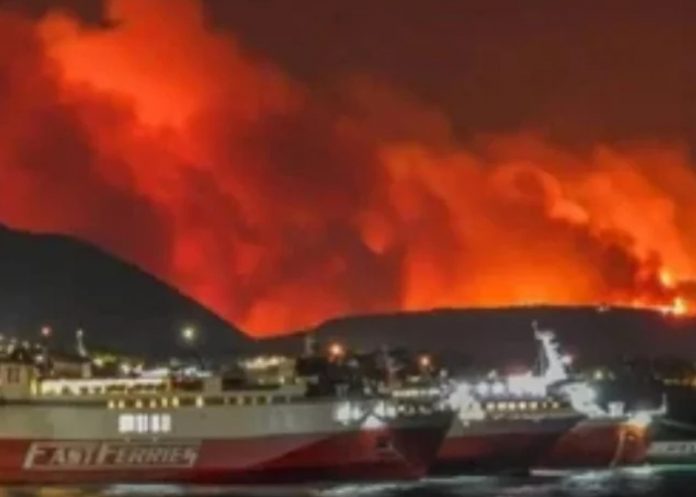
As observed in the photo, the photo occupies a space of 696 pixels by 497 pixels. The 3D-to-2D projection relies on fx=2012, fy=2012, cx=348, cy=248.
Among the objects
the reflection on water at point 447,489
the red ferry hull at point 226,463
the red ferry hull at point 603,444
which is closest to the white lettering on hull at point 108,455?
the red ferry hull at point 226,463

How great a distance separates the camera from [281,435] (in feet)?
289

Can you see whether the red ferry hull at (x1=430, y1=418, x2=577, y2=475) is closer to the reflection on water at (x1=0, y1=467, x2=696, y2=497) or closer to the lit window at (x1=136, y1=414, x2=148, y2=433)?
the reflection on water at (x1=0, y1=467, x2=696, y2=497)

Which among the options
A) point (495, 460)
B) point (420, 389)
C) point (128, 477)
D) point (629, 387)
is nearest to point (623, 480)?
point (495, 460)

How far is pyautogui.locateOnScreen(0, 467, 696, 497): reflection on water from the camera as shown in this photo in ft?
270

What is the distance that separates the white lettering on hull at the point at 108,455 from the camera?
87.1 m

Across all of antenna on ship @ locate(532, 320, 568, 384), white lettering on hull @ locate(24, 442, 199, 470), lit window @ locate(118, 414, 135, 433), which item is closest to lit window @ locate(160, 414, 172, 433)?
white lettering on hull @ locate(24, 442, 199, 470)

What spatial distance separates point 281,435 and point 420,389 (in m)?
16.9

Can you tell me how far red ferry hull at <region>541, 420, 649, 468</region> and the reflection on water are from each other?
7.91 m

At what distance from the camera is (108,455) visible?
8800 centimetres

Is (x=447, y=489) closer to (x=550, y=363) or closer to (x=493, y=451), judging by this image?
(x=493, y=451)

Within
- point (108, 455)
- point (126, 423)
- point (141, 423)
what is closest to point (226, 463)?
point (141, 423)

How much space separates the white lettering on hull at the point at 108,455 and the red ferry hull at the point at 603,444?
2354 cm

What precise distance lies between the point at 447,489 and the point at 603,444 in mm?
18873

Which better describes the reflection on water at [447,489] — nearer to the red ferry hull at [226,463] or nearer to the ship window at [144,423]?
the red ferry hull at [226,463]
